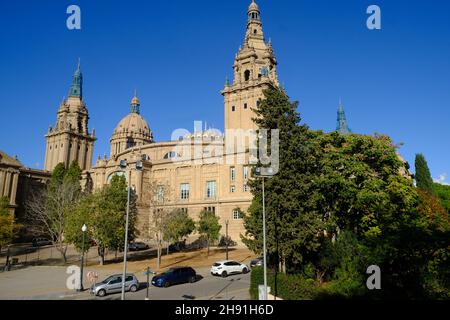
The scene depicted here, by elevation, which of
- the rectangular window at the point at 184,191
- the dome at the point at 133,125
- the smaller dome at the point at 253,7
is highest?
the smaller dome at the point at 253,7

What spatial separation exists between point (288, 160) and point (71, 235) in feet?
91.4

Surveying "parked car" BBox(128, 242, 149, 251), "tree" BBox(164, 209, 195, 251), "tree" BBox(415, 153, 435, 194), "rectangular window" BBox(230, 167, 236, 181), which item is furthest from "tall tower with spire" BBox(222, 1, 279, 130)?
"tree" BBox(415, 153, 435, 194)

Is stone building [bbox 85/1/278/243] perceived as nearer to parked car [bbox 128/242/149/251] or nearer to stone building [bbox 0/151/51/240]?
parked car [bbox 128/242/149/251]

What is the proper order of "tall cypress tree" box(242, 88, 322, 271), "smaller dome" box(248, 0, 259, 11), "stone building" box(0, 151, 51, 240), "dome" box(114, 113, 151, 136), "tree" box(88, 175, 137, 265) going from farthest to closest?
1. "dome" box(114, 113, 151, 136)
2. "stone building" box(0, 151, 51, 240)
3. "smaller dome" box(248, 0, 259, 11)
4. "tree" box(88, 175, 137, 265)
5. "tall cypress tree" box(242, 88, 322, 271)

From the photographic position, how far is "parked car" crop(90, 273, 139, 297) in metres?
24.7

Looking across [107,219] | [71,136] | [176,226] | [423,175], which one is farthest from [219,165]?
[71,136]

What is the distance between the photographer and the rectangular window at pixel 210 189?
6357 cm

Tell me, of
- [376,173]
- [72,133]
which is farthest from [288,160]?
[72,133]

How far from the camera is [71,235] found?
40375mm

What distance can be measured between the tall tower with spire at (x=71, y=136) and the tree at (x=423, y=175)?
87.1 m

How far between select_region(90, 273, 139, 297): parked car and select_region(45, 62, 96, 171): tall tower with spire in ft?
273

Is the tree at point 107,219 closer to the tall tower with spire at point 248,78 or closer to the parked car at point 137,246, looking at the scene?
the parked car at point 137,246

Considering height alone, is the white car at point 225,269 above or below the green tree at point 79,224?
below

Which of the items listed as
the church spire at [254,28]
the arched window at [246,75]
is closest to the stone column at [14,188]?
the arched window at [246,75]
